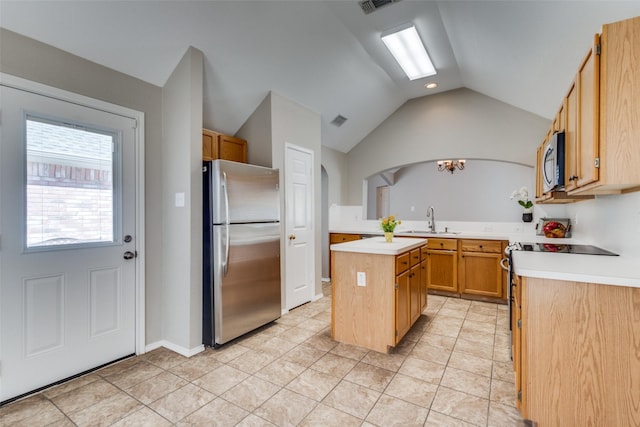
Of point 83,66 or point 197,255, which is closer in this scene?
point 83,66

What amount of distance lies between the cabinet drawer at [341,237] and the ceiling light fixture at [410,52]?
2.54 m

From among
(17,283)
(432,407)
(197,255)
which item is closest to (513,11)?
(432,407)

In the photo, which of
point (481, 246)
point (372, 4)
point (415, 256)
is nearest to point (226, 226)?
point (415, 256)

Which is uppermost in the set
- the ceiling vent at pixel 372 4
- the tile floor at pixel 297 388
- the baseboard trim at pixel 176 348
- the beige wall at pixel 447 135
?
the ceiling vent at pixel 372 4

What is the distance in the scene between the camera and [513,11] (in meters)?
2.38

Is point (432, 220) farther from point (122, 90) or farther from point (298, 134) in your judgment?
point (122, 90)

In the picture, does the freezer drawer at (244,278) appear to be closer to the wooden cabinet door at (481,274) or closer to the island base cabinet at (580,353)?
the island base cabinet at (580,353)

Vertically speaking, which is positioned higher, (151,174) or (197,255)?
(151,174)

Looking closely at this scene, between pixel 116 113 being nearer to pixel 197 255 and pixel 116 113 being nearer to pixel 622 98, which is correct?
pixel 197 255

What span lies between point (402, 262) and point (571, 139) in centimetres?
149

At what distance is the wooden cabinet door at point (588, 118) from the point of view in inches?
60.0

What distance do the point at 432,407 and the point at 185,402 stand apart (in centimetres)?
157

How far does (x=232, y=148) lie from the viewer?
11.6 ft

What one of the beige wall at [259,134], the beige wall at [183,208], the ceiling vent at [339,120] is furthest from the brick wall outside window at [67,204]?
the ceiling vent at [339,120]
